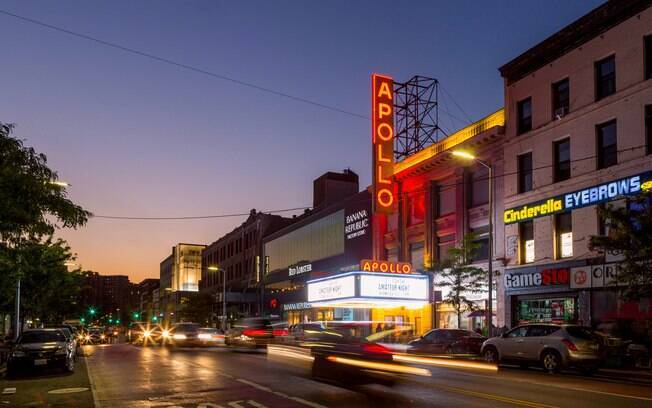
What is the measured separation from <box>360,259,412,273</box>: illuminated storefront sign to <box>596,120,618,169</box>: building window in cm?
1427

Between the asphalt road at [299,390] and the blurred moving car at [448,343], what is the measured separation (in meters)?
8.18

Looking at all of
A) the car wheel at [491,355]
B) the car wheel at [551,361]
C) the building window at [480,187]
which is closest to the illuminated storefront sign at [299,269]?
the building window at [480,187]

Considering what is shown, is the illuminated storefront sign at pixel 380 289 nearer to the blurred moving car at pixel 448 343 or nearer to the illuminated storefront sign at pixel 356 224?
the blurred moving car at pixel 448 343

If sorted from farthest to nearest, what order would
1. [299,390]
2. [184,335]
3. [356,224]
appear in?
[356,224] < [184,335] < [299,390]

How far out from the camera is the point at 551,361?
2252cm

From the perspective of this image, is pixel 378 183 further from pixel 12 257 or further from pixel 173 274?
pixel 173 274

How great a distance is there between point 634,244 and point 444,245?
18.7 metres

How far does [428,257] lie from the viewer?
4153cm

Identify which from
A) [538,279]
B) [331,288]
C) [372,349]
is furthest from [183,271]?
[372,349]

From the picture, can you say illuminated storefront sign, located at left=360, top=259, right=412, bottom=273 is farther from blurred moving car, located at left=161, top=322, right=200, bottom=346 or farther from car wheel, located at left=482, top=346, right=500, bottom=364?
car wheel, located at left=482, top=346, right=500, bottom=364

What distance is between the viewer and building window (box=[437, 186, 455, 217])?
40.6 m

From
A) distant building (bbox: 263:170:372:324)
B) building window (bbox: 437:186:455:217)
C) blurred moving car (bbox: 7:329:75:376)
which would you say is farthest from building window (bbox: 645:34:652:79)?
distant building (bbox: 263:170:372:324)

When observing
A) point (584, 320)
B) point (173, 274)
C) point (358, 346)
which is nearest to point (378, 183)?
point (584, 320)

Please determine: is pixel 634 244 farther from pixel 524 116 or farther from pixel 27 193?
pixel 27 193
